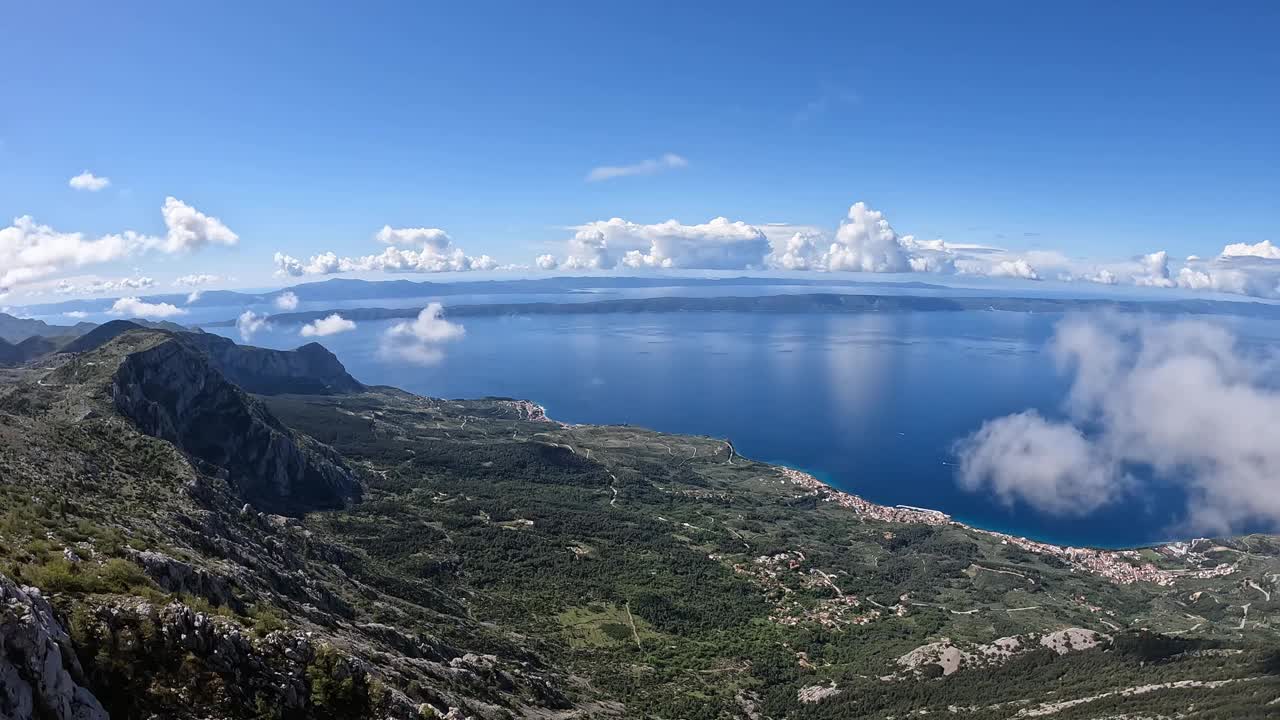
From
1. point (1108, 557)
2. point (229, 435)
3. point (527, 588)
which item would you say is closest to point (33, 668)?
point (527, 588)

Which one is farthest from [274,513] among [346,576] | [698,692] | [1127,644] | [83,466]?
[1127,644]

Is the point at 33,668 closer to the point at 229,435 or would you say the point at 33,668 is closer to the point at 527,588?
the point at 527,588

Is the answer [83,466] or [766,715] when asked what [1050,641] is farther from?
[83,466]

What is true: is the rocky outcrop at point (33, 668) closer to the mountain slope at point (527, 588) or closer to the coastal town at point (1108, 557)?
the mountain slope at point (527, 588)

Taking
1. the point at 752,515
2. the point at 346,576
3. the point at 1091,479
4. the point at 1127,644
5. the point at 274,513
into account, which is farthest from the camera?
the point at 1091,479

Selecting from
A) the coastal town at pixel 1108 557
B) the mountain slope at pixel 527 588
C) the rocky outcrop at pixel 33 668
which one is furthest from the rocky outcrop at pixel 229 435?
the coastal town at pixel 1108 557

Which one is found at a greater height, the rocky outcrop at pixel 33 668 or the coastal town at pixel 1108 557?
the rocky outcrop at pixel 33 668
